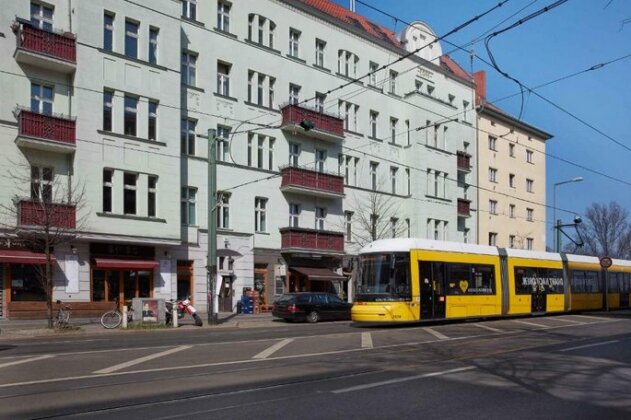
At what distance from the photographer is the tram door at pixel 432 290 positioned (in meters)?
22.9

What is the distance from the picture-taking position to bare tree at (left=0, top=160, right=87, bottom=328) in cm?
2423

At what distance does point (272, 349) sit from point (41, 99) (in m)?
17.3

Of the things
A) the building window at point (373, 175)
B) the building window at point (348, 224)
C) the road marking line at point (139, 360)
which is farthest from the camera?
the building window at point (373, 175)

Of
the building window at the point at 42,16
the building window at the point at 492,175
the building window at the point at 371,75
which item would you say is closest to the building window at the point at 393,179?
the building window at the point at 371,75

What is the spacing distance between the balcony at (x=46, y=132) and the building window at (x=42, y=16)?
12.7 feet

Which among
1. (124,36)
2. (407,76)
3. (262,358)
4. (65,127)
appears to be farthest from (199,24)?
(262,358)

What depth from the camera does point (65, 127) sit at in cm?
2620

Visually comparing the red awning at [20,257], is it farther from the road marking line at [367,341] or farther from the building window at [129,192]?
the road marking line at [367,341]

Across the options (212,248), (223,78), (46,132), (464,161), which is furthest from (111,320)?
(464,161)

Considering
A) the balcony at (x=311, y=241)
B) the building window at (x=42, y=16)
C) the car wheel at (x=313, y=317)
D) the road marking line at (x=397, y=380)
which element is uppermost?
the building window at (x=42, y=16)

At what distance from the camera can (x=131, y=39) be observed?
29031 mm

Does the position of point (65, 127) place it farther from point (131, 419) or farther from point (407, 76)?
point (407, 76)

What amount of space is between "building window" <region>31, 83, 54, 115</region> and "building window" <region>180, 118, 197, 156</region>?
21.8ft

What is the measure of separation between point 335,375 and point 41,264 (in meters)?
18.4
